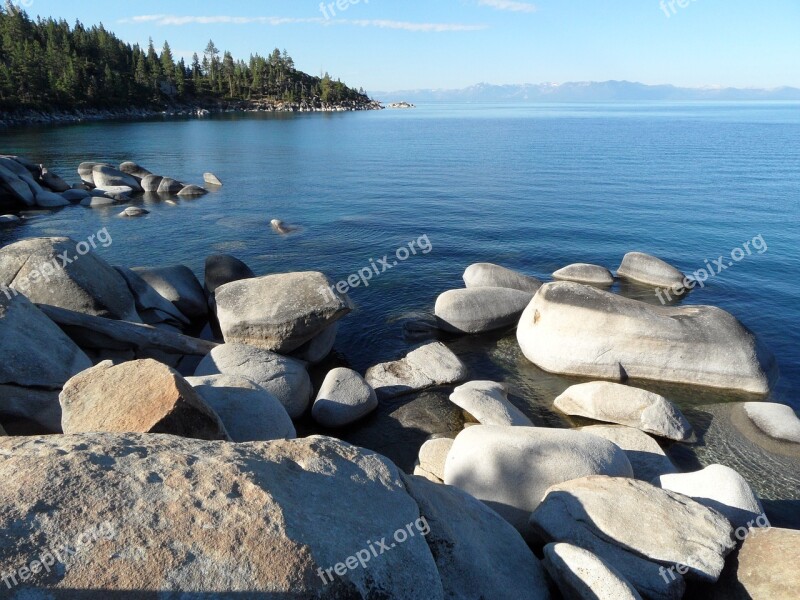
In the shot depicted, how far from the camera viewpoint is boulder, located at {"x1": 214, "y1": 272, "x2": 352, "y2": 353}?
12.0 m

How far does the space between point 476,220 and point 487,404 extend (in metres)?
17.9

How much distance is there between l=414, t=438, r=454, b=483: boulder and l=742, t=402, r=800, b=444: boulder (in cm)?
664

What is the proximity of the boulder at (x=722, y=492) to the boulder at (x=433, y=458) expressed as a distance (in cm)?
353

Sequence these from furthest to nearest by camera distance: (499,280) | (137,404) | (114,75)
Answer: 1. (114,75)
2. (499,280)
3. (137,404)

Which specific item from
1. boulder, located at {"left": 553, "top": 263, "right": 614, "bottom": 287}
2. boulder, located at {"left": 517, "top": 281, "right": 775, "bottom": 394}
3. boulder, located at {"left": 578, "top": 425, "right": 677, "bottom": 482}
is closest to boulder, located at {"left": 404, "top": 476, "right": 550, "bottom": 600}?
boulder, located at {"left": 578, "top": 425, "right": 677, "bottom": 482}

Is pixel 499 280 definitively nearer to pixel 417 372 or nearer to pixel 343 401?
pixel 417 372

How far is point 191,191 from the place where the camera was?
34.3m

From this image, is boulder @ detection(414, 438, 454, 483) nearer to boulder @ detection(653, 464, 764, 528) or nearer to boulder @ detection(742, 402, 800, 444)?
boulder @ detection(653, 464, 764, 528)

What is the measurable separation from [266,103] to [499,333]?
159691 mm

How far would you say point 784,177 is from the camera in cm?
3619

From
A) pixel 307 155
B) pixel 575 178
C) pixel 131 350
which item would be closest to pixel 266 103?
pixel 307 155

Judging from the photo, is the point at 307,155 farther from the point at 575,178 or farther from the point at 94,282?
the point at 94,282

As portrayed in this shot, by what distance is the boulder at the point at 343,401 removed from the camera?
35.5 feet

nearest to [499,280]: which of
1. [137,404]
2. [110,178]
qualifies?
[137,404]
